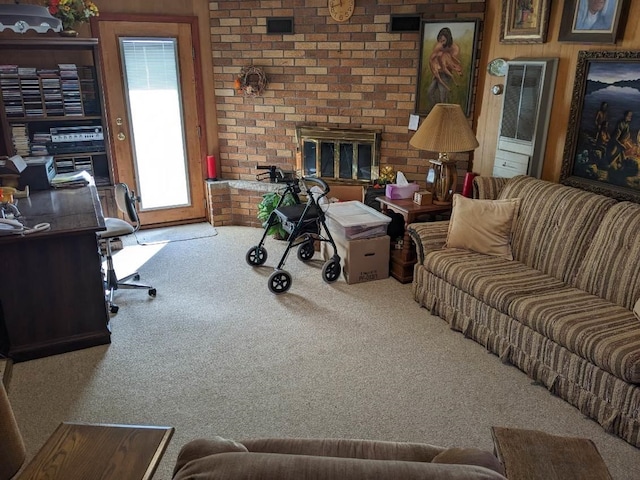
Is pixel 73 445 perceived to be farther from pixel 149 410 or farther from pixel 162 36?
pixel 162 36

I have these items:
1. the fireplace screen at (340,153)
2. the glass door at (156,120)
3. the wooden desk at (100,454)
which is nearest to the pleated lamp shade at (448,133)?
the fireplace screen at (340,153)

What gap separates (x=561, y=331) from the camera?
8.32 ft

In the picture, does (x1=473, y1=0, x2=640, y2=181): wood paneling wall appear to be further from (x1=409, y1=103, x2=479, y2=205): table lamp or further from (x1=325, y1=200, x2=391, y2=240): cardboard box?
(x1=325, y1=200, x2=391, y2=240): cardboard box

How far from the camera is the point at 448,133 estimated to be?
370 centimetres

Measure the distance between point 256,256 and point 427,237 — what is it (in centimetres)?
151

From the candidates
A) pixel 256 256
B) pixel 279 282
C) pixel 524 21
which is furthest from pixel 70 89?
pixel 524 21

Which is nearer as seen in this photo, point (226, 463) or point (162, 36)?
point (226, 463)

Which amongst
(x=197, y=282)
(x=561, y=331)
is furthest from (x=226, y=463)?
(x=197, y=282)

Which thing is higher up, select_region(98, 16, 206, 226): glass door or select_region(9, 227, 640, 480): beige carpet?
select_region(98, 16, 206, 226): glass door

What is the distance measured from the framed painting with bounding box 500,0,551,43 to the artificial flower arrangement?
3.32 metres

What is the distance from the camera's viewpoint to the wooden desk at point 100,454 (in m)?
1.25

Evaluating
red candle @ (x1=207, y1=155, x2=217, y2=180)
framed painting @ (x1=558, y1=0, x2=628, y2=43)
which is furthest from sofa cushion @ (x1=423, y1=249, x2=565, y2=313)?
red candle @ (x1=207, y1=155, x2=217, y2=180)

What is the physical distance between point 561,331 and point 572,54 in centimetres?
195

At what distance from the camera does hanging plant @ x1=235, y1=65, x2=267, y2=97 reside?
192 inches
